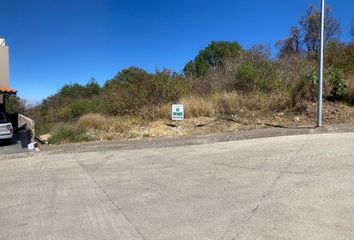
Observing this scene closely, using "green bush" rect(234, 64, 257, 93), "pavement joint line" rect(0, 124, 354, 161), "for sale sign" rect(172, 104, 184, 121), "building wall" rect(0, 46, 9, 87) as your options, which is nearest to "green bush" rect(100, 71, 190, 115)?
"green bush" rect(234, 64, 257, 93)

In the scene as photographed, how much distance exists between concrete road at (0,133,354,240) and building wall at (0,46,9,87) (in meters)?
22.7

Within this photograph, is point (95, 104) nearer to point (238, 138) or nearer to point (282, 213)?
point (238, 138)

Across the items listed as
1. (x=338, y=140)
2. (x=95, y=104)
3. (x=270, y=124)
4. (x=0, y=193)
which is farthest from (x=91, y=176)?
(x=95, y=104)

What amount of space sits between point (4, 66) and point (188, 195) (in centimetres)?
2985

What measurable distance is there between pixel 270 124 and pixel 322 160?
A: 6.62 meters

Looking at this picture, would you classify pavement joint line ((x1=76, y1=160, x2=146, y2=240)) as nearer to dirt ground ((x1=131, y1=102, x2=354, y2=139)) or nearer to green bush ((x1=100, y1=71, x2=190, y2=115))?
dirt ground ((x1=131, y1=102, x2=354, y2=139))

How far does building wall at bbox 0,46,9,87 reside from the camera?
33.0m

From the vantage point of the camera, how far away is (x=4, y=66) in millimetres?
33344

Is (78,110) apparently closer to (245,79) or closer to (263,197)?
(245,79)

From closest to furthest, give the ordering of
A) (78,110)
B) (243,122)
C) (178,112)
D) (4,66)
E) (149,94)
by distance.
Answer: (243,122) → (178,112) → (149,94) → (78,110) → (4,66)

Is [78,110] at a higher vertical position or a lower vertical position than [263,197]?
higher

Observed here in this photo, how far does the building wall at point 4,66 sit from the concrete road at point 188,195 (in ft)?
74.6

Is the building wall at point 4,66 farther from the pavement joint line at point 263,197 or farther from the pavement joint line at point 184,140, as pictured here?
the pavement joint line at point 263,197

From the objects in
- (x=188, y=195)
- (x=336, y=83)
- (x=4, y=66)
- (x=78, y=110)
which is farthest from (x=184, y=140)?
(x=4, y=66)
